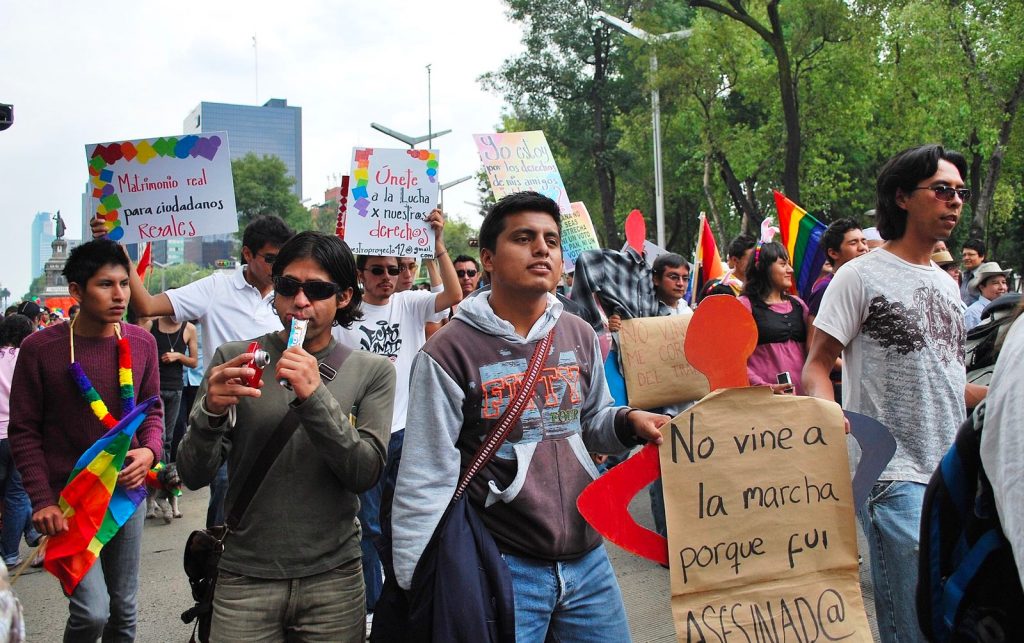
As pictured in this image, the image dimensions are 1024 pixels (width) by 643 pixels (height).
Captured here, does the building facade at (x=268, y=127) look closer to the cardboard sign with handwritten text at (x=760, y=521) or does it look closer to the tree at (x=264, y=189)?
the tree at (x=264, y=189)

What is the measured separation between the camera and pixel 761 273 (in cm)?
531

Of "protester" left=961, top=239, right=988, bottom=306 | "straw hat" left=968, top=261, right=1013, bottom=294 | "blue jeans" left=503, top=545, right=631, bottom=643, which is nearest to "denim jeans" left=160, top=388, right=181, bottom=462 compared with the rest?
"blue jeans" left=503, top=545, right=631, bottom=643

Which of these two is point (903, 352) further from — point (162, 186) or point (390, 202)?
point (162, 186)

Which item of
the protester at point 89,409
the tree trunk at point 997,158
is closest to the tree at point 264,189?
the tree trunk at point 997,158

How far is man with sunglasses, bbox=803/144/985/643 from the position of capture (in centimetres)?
289

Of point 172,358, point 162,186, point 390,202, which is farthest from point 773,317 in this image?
point 172,358

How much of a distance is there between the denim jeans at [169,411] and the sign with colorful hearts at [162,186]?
3147 millimetres

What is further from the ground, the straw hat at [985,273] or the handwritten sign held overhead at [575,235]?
the handwritten sign held overhead at [575,235]

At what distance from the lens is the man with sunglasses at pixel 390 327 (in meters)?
4.54

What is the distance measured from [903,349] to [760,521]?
1.04 m

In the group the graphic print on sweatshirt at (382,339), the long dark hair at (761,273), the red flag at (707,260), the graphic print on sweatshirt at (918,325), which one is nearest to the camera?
the graphic print on sweatshirt at (918,325)

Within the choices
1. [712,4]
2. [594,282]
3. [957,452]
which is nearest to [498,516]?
[957,452]

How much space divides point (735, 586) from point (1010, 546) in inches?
31.0

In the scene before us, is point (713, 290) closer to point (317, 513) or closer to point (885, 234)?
point (885, 234)
